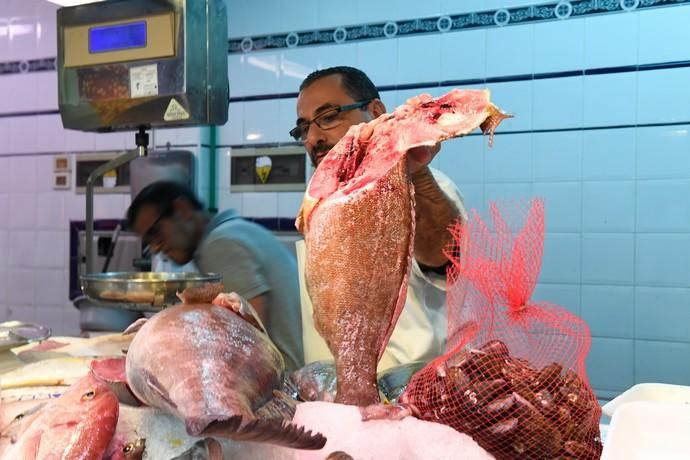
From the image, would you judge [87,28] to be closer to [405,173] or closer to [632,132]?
[405,173]

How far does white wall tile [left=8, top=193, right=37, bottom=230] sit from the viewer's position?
17.4 ft

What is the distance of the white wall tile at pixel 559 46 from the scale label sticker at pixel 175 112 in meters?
2.18

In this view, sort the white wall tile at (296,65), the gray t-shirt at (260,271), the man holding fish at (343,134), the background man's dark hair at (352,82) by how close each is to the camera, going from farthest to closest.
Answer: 1. the white wall tile at (296,65)
2. the gray t-shirt at (260,271)
3. the background man's dark hair at (352,82)
4. the man holding fish at (343,134)

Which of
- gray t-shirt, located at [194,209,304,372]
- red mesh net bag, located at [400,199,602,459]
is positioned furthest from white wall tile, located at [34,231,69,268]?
red mesh net bag, located at [400,199,602,459]

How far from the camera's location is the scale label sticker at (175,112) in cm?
284

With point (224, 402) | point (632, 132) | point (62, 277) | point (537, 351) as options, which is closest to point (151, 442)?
point (224, 402)

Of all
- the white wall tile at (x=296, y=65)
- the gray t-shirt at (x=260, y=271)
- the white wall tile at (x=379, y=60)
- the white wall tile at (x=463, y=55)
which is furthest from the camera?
the white wall tile at (x=296, y=65)

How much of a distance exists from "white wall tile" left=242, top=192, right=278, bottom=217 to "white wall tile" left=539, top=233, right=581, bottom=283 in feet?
6.20

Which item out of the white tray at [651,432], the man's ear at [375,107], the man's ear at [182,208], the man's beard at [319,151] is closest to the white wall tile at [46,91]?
the man's ear at [182,208]

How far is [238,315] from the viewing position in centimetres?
106

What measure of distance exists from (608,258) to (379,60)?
1927 mm

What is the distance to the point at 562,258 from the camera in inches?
152

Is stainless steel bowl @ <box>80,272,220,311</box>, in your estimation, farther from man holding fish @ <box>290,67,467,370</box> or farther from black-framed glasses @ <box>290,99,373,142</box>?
black-framed glasses @ <box>290,99,373,142</box>

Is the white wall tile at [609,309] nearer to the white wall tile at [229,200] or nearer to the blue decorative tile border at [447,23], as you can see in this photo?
the blue decorative tile border at [447,23]
